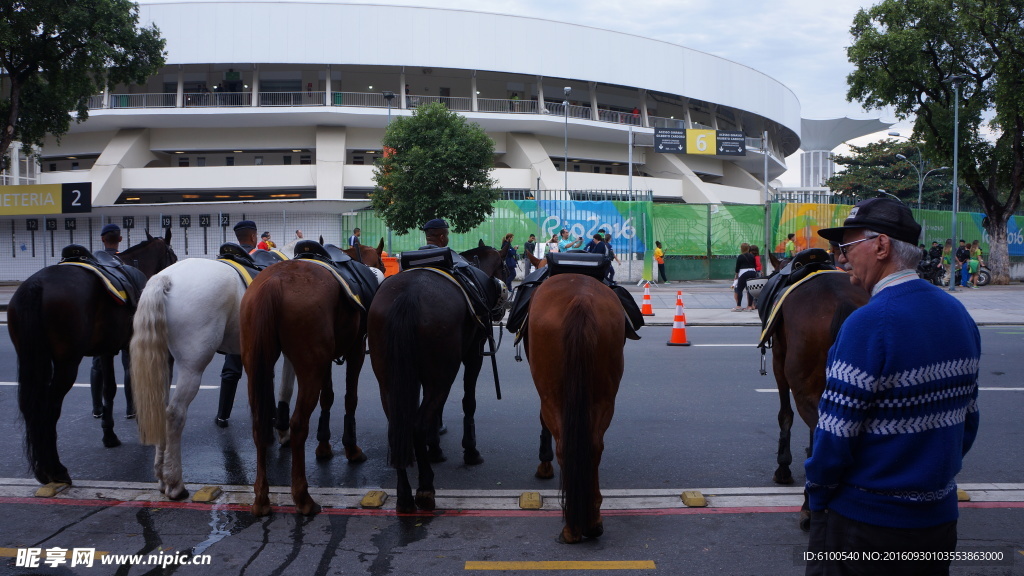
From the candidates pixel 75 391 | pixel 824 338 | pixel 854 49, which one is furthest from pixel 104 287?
pixel 854 49

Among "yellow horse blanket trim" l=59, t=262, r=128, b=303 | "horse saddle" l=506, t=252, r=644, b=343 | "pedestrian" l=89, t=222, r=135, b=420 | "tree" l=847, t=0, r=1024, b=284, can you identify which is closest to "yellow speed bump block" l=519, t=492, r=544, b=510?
"horse saddle" l=506, t=252, r=644, b=343

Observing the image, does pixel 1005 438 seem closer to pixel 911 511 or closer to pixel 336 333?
pixel 911 511

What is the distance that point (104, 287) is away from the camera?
20.0 feet

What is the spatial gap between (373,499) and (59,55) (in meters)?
21.8

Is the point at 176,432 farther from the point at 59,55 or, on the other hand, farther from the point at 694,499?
the point at 59,55

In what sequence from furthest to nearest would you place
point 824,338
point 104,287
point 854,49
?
point 854,49 → point 104,287 → point 824,338

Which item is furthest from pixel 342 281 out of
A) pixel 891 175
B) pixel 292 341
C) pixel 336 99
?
pixel 891 175

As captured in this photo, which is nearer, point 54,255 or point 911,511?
point 911,511

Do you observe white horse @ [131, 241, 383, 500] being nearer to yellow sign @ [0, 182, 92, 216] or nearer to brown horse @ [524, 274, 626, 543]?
brown horse @ [524, 274, 626, 543]

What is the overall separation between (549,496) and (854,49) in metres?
26.1

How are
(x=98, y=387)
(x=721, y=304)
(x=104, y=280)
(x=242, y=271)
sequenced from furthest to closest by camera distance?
(x=721, y=304)
(x=98, y=387)
(x=242, y=271)
(x=104, y=280)

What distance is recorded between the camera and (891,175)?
5959 cm

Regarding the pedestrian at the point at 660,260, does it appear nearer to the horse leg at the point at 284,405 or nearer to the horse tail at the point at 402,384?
the horse leg at the point at 284,405

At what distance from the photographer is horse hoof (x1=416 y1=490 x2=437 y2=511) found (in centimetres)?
508
